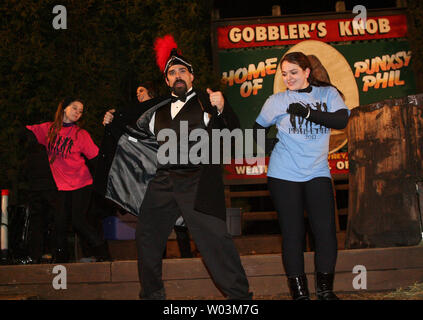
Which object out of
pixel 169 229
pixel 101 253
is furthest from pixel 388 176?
pixel 101 253

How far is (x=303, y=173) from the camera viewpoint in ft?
14.3

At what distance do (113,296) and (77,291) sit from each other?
1.15 ft

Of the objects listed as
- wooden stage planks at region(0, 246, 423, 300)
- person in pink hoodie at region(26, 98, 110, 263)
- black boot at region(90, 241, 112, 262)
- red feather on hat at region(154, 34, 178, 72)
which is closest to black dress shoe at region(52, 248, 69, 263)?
person in pink hoodie at region(26, 98, 110, 263)

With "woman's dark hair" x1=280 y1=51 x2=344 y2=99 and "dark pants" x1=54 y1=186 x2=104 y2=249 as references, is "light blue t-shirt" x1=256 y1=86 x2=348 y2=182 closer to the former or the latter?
"woman's dark hair" x1=280 y1=51 x2=344 y2=99

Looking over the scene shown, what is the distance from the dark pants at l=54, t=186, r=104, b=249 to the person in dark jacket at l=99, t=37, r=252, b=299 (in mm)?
1608

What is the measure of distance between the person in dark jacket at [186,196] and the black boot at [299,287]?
0.41 meters

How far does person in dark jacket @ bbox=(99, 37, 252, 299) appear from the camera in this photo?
416 cm

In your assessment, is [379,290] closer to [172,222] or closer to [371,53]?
[172,222]

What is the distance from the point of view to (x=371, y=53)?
34.8 ft

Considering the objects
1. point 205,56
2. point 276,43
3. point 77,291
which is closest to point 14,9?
point 205,56

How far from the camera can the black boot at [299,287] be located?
427 centimetres
